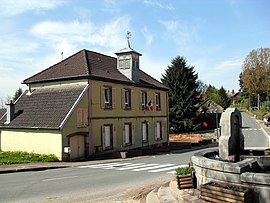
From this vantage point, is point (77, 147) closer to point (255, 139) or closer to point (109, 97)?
point (109, 97)

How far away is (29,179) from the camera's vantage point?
A: 15117 mm

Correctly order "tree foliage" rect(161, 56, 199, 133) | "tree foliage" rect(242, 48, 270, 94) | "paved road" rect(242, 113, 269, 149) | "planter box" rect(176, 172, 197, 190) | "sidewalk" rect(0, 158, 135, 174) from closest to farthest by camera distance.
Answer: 1. "planter box" rect(176, 172, 197, 190)
2. "sidewalk" rect(0, 158, 135, 174)
3. "paved road" rect(242, 113, 269, 149)
4. "tree foliage" rect(161, 56, 199, 133)
5. "tree foliage" rect(242, 48, 270, 94)

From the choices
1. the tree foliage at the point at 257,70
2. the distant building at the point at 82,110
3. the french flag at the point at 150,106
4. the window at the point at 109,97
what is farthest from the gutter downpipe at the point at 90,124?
the tree foliage at the point at 257,70

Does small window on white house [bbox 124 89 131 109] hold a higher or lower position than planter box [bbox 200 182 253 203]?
higher

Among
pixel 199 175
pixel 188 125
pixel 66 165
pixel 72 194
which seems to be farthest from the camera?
pixel 188 125

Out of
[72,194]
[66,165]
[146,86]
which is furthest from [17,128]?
[72,194]

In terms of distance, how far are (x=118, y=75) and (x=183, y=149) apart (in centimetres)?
1023

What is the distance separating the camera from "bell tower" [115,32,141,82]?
30828 millimetres

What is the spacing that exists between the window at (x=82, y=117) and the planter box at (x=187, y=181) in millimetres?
15000

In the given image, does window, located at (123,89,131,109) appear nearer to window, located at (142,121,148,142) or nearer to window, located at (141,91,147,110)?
window, located at (141,91,147,110)

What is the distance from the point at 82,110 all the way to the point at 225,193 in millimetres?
17804

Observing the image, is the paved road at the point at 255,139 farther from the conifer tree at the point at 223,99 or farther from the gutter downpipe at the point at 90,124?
the conifer tree at the point at 223,99

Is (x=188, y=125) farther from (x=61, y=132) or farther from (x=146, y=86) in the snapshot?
(x=61, y=132)

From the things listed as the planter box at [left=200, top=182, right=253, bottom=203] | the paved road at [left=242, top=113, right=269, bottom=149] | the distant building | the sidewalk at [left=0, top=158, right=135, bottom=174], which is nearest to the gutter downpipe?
the distant building
